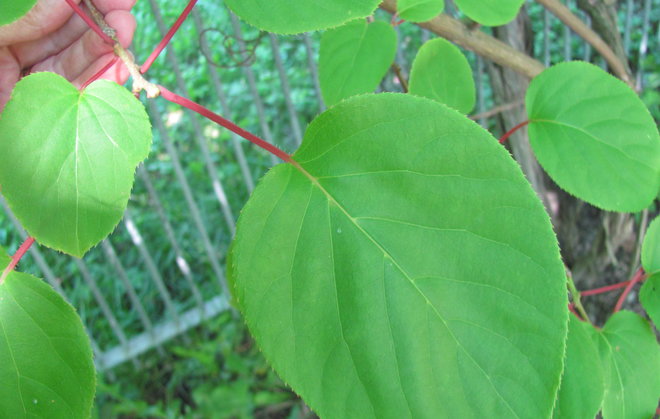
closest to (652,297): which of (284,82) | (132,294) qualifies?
(284,82)

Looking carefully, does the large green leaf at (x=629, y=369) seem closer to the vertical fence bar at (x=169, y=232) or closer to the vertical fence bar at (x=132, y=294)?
the vertical fence bar at (x=169, y=232)

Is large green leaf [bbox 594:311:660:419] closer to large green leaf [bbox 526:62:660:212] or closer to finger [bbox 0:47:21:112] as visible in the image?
large green leaf [bbox 526:62:660:212]

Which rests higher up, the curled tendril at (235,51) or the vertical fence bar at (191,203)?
the curled tendril at (235,51)

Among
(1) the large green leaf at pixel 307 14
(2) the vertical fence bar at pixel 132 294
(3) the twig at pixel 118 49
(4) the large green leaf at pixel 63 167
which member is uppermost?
(1) the large green leaf at pixel 307 14

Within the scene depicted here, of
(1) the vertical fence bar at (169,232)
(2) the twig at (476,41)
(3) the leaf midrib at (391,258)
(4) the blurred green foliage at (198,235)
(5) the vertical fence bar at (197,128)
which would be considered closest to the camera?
(3) the leaf midrib at (391,258)

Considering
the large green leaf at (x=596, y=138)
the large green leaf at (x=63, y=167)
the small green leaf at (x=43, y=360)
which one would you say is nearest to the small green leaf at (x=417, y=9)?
the large green leaf at (x=596, y=138)

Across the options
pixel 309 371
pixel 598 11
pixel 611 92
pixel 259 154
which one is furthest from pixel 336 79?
pixel 259 154

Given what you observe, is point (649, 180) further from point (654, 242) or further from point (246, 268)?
point (246, 268)
